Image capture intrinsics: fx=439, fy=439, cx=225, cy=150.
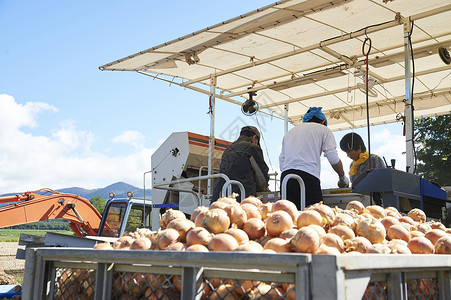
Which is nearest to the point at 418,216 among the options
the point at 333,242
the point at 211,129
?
A: the point at 333,242

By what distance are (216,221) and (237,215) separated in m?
0.15

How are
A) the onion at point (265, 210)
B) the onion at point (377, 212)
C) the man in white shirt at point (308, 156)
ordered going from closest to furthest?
the onion at point (265, 210), the onion at point (377, 212), the man in white shirt at point (308, 156)

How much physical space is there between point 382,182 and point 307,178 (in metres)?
0.90

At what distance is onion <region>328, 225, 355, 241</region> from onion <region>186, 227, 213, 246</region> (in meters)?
0.57

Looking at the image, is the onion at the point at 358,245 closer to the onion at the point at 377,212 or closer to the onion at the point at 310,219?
the onion at the point at 310,219

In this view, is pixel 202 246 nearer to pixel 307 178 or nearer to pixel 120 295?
pixel 120 295

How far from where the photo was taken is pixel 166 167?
8.38 metres

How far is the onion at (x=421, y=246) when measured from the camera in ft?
6.84

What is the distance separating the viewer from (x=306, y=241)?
1.73m

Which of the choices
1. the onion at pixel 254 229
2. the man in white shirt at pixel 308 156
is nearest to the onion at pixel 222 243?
the onion at pixel 254 229

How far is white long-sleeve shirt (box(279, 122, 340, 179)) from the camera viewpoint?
15.8 feet

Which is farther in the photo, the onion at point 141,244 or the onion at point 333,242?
the onion at point 141,244

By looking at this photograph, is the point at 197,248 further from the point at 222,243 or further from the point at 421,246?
the point at 421,246

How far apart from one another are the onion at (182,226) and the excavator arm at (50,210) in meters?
8.98
